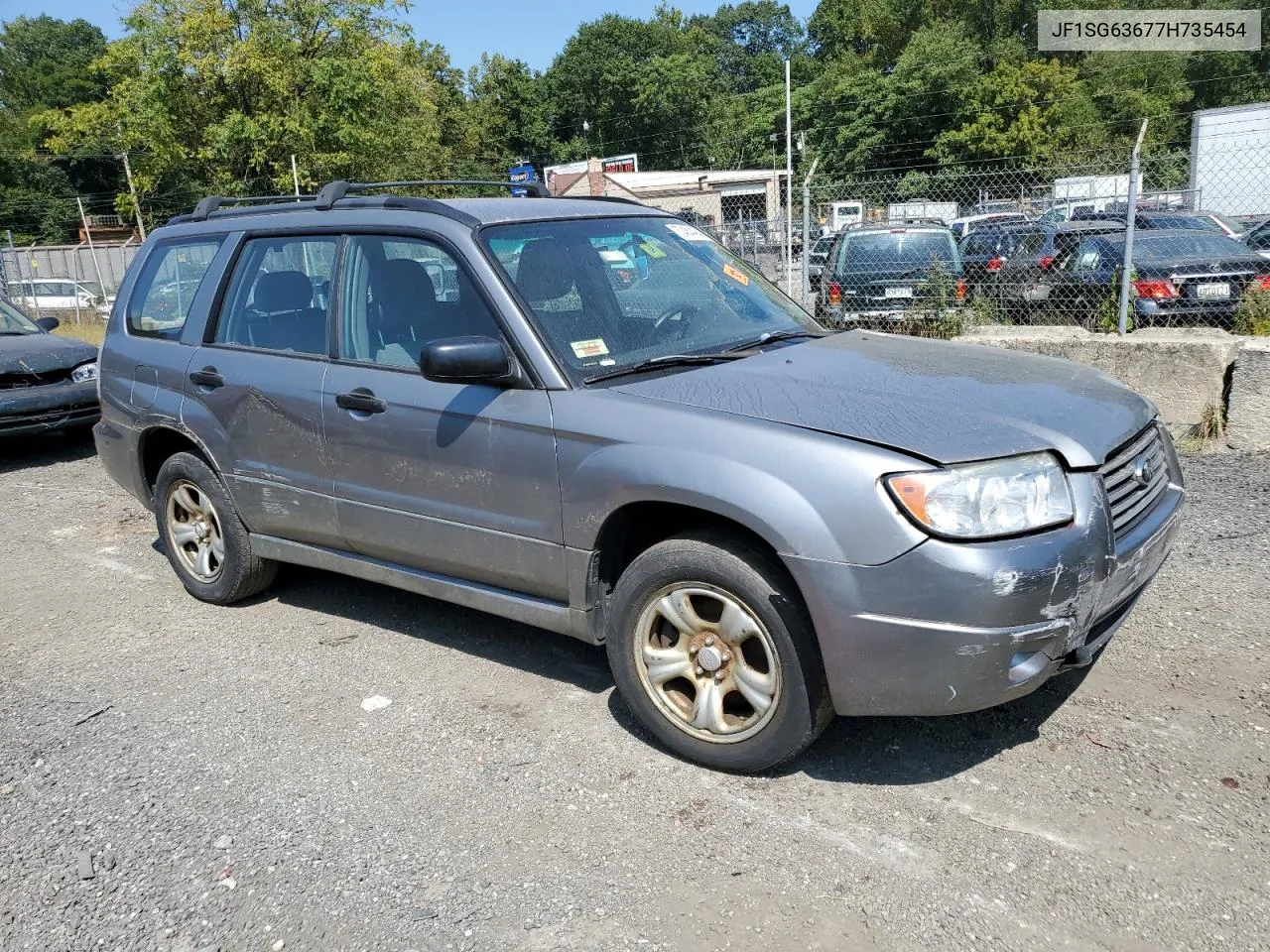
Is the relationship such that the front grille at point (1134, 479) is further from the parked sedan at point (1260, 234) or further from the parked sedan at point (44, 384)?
the parked sedan at point (1260, 234)

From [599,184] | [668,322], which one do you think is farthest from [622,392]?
[599,184]

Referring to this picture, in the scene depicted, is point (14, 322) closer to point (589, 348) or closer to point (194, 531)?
point (194, 531)

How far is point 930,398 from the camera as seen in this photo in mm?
3346

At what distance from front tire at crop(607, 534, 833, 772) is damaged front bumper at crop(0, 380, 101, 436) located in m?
7.29

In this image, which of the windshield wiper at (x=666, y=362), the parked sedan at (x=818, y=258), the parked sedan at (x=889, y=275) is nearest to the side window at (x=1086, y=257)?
the parked sedan at (x=889, y=275)

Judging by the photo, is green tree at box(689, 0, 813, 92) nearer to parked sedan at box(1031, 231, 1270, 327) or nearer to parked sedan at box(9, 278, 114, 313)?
parked sedan at box(9, 278, 114, 313)

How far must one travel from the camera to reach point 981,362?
387 cm

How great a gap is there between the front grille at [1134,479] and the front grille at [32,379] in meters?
8.81

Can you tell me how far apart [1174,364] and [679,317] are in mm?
4658

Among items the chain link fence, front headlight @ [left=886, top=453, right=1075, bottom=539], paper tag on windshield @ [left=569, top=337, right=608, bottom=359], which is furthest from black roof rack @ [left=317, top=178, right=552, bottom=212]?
the chain link fence

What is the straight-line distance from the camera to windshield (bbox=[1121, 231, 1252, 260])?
10.2m

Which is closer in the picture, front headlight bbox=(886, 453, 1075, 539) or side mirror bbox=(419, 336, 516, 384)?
front headlight bbox=(886, 453, 1075, 539)

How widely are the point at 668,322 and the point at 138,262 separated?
10.6 ft

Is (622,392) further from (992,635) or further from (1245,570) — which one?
(1245,570)
